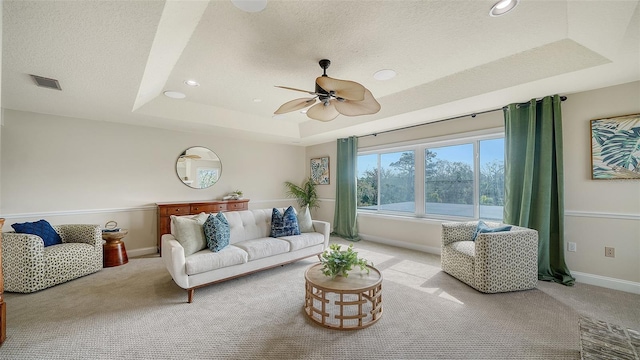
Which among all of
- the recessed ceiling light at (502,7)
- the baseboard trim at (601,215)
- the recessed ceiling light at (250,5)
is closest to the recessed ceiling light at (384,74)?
the recessed ceiling light at (502,7)

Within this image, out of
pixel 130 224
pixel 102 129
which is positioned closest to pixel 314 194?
pixel 130 224

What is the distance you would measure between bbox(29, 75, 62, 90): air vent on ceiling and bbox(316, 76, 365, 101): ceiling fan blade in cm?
277

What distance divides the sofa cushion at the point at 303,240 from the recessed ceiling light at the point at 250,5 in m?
2.72

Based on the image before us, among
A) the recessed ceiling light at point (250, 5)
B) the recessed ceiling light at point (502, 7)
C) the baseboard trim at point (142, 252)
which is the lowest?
the baseboard trim at point (142, 252)

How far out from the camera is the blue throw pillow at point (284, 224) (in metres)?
3.71

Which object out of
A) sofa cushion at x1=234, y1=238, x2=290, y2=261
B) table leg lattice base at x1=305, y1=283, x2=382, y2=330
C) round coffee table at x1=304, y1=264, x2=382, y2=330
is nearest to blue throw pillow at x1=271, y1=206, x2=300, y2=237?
sofa cushion at x1=234, y1=238, x2=290, y2=261

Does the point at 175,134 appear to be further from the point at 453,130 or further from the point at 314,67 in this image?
the point at 453,130

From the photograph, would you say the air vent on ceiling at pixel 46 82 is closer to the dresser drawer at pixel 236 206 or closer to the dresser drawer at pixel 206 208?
the dresser drawer at pixel 206 208

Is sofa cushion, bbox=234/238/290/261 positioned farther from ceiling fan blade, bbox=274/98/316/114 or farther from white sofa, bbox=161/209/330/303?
ceiling fan blade, bbox=274/98/316/114

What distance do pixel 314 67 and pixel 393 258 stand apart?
3.14 m

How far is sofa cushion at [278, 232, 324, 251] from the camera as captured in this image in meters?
3.55

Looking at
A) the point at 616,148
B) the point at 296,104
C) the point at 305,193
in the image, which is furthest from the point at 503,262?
the point at 305,193

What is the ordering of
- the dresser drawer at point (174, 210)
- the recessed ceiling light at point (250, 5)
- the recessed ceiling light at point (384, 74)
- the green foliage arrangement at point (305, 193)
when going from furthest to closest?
1. the green foliage arrangement at point (305, 193)
2. the dresser drawer at point (174, 210)
3. the recessed ceiling light at point (384, 74)
4. the recessed ceiling light at point (250, 5)

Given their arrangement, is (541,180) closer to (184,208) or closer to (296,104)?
(296,104)
